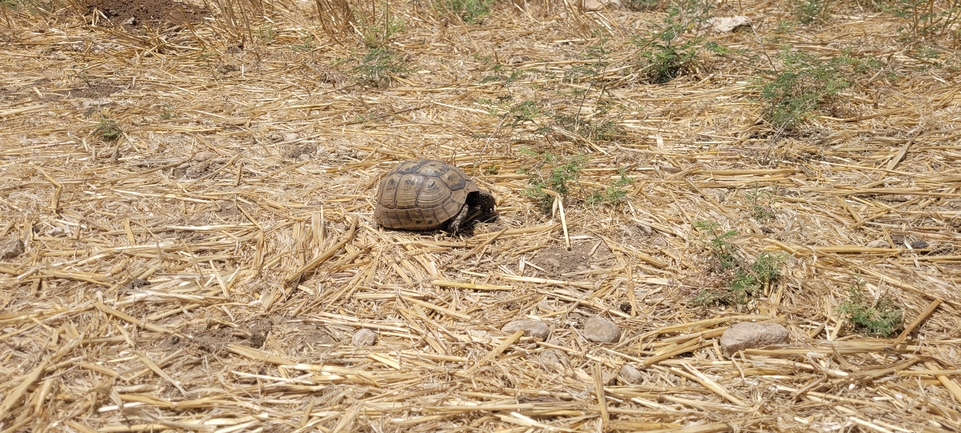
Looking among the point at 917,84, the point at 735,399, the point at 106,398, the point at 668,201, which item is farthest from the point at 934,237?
the point at 106,398

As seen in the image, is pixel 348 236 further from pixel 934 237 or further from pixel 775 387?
pixel 934 237

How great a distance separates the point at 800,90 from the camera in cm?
559

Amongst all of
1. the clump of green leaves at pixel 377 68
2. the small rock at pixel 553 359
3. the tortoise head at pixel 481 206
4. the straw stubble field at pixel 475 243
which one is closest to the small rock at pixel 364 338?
the straw stubble field at pixel 475 243

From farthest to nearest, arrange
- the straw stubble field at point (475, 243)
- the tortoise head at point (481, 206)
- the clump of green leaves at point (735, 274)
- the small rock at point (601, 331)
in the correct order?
1. the tortoise head at point (481, 206)
2. the clump of green leaves at point (735, 274)
3. the small rock at point (601, 331)
4. the straw stubble field at point (475, 243)

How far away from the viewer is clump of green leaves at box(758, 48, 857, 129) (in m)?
5.23

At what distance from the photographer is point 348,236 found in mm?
4199

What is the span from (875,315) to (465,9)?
241 inches

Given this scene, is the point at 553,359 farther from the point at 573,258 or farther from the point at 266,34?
the point at 266,34

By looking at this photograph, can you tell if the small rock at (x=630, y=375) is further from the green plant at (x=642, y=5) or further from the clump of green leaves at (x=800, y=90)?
the green plant at (x=642, y=5)

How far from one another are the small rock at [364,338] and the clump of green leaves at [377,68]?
3.69 meters

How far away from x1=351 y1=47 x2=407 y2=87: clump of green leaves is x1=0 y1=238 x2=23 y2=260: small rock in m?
3.42

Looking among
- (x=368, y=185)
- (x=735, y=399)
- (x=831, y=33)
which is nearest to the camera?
(x=735, y=399)

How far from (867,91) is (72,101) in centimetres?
710

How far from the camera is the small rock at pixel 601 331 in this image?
3.34m
